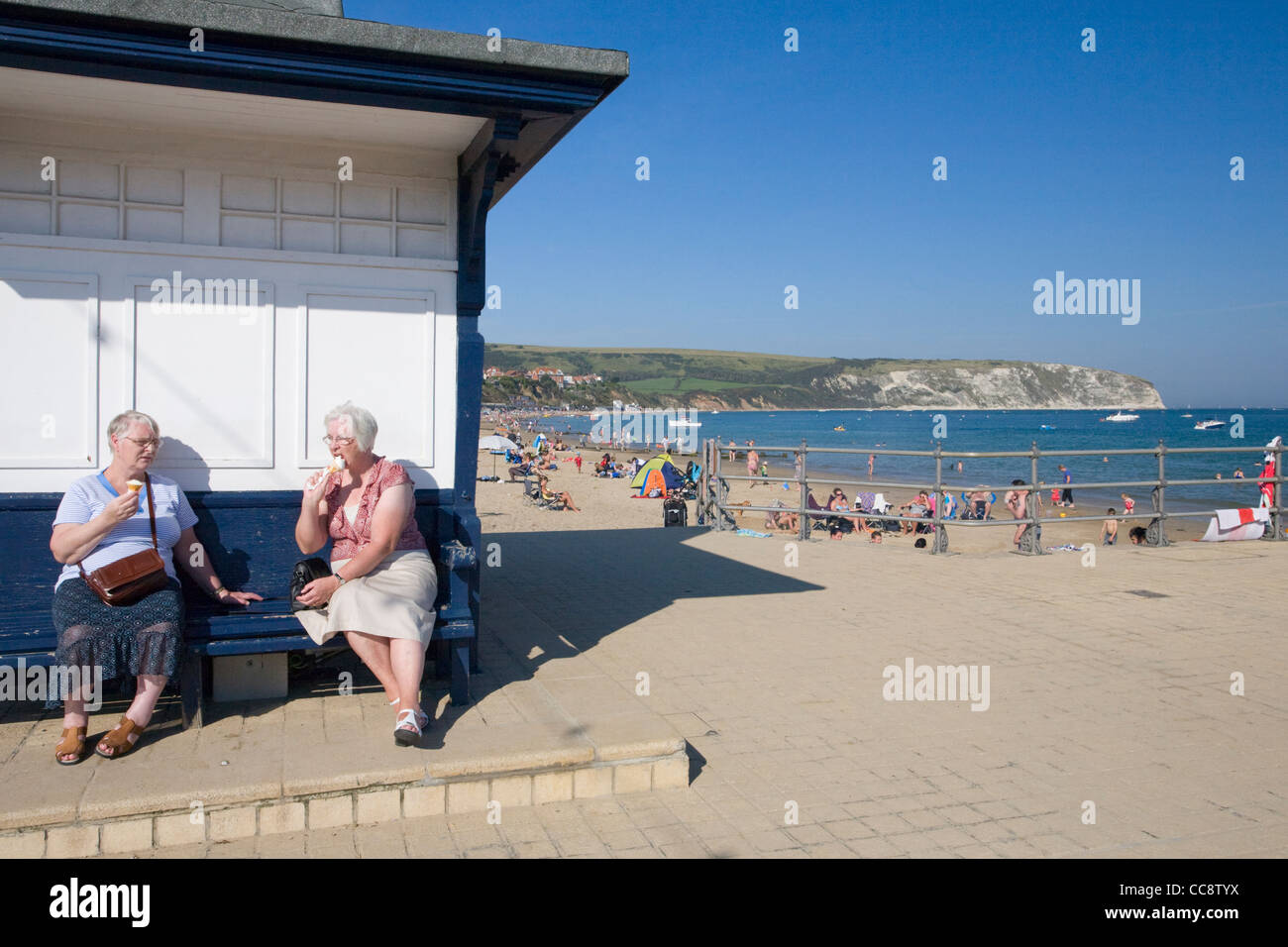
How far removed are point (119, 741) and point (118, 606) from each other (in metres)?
0.54

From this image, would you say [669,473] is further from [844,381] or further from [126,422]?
[844,381]

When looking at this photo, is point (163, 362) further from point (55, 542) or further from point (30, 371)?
point (55, 542)

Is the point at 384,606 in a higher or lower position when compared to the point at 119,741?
higher

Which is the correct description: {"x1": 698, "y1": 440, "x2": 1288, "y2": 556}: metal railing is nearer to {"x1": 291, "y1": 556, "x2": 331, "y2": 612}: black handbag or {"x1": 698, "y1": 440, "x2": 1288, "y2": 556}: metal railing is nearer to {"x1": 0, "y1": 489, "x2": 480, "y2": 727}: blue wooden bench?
{"x1": 0, "y1": 489, "x2": 480, "y2": 727}: blue wooden bench

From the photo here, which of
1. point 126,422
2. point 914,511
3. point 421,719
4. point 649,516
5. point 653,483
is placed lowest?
point 649,516

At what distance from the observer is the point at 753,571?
977 centimetres

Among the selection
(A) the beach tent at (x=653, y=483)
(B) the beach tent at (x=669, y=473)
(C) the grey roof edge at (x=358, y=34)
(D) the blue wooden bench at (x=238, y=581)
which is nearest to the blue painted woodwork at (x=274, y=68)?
(C) the grey roof edge at (x=358, y=34)

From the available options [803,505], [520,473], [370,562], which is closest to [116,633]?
[370,562]

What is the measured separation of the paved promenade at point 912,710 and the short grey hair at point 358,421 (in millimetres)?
1740

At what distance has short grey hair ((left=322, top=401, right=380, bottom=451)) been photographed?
436 centimetres

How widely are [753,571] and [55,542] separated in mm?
6919

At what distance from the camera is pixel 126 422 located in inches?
163

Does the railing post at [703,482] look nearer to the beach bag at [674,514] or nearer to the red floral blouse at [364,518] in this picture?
the beach bag at [674,514]
